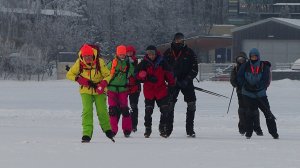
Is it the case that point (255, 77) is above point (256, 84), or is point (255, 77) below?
above

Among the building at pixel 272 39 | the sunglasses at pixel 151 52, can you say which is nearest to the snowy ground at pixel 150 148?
the sunglasses at pixel 151 52

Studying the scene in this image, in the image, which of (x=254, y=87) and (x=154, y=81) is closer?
(x=154, y=81)

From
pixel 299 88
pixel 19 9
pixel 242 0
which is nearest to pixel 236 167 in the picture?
pixel 299 88

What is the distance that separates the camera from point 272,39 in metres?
60.0

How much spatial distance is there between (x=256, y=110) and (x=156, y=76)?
2.06m

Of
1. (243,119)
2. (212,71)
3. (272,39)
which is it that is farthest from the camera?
(272,39)

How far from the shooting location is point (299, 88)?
1401 inches

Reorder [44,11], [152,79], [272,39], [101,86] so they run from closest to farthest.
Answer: [101,86], [152,79], [272,39], [44,11]

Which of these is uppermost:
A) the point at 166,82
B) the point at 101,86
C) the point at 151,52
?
the point at 151,52

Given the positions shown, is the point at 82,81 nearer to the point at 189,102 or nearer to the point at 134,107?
the point at 189,102

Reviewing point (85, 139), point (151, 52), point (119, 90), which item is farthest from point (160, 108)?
point (85, 139)

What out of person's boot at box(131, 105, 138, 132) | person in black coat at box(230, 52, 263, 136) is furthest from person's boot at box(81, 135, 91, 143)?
person in black coat at box(230, 52, 263, 136)

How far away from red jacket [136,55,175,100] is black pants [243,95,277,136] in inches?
58.0

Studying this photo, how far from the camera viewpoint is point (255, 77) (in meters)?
14.2
